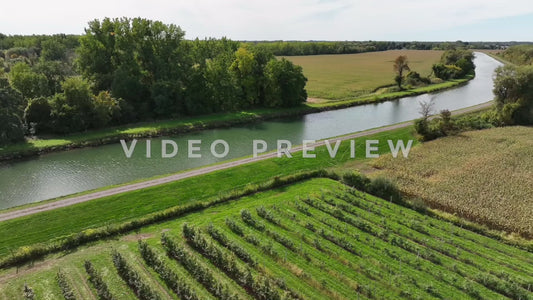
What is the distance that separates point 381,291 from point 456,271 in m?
4.58

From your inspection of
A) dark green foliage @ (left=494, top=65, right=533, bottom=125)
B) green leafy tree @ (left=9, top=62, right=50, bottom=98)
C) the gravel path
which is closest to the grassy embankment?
green leafy tree @ (left=9, top=62, right=50, bottom=98)

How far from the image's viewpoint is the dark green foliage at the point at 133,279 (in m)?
15.3

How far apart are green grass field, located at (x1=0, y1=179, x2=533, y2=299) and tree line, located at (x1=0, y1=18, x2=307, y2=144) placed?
2773 cm

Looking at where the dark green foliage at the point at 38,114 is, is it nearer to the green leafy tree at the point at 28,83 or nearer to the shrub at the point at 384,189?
the green leafy tree at the point at 28,83

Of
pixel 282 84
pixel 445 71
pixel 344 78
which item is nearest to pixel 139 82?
pixel 282 84

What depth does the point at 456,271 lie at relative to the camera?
56.9ft

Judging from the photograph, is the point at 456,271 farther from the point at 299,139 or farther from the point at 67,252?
the point at 299,139

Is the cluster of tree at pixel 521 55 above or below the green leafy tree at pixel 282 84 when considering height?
above

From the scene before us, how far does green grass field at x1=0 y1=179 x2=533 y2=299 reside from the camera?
52.6 ft

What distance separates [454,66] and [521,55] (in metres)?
37.2

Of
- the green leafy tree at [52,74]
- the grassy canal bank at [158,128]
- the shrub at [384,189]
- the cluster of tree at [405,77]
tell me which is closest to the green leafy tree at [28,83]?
the green leafy tree at [52,74]

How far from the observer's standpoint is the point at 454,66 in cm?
9219

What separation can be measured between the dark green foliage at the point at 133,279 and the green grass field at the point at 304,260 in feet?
0.56

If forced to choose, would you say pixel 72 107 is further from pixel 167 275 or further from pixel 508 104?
pixel 508 104
